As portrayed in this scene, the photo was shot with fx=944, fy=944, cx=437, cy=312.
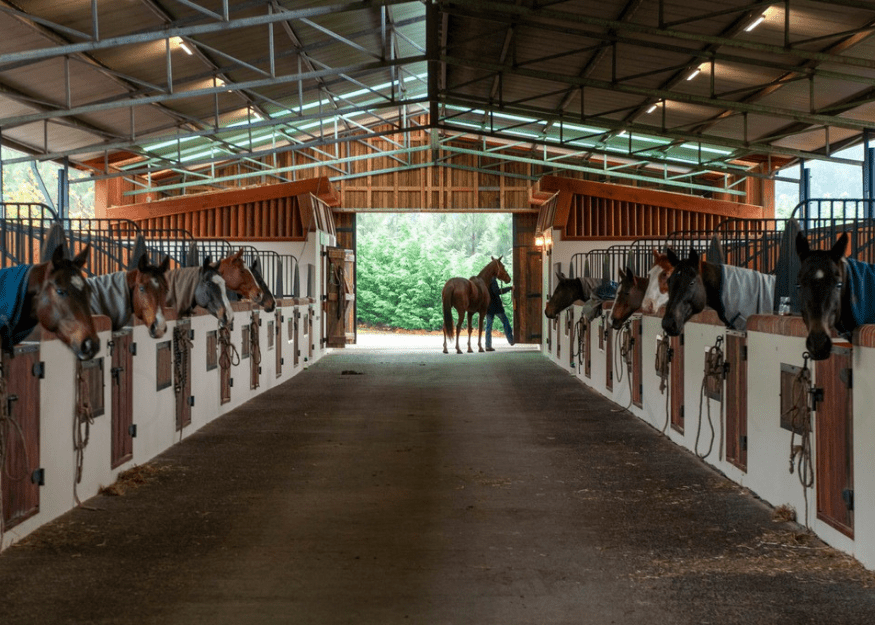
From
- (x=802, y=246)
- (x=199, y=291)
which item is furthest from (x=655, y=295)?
(x=199, y=291)

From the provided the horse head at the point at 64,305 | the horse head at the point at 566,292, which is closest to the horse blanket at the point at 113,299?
the horse head at the point at 64,305

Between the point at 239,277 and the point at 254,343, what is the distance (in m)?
1.05

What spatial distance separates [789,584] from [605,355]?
281 inches

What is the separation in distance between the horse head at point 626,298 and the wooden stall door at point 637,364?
0.15 meters

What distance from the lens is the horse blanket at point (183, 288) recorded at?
779 cm

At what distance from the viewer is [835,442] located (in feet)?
13.6

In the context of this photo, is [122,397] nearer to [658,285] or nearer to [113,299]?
[113,299]

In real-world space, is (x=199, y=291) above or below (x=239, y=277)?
below

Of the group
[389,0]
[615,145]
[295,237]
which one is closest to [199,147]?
[295,237]

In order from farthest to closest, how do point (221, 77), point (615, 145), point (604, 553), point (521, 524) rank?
point (615, 145) < point (221, 77) < point (521, 524) < point (604, 553)

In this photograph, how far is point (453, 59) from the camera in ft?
40.1

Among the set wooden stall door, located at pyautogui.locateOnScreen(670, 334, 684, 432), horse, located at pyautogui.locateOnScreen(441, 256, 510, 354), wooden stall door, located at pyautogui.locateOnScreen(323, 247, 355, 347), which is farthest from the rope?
wooden stall door, located at pyautogui.locateOnScreen(323, 247, 355, 347)

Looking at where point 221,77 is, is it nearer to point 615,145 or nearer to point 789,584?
point 615,145

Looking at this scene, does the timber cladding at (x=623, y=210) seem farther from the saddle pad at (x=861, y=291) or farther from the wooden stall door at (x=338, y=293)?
the saddle pad at (x=861, y=291)
